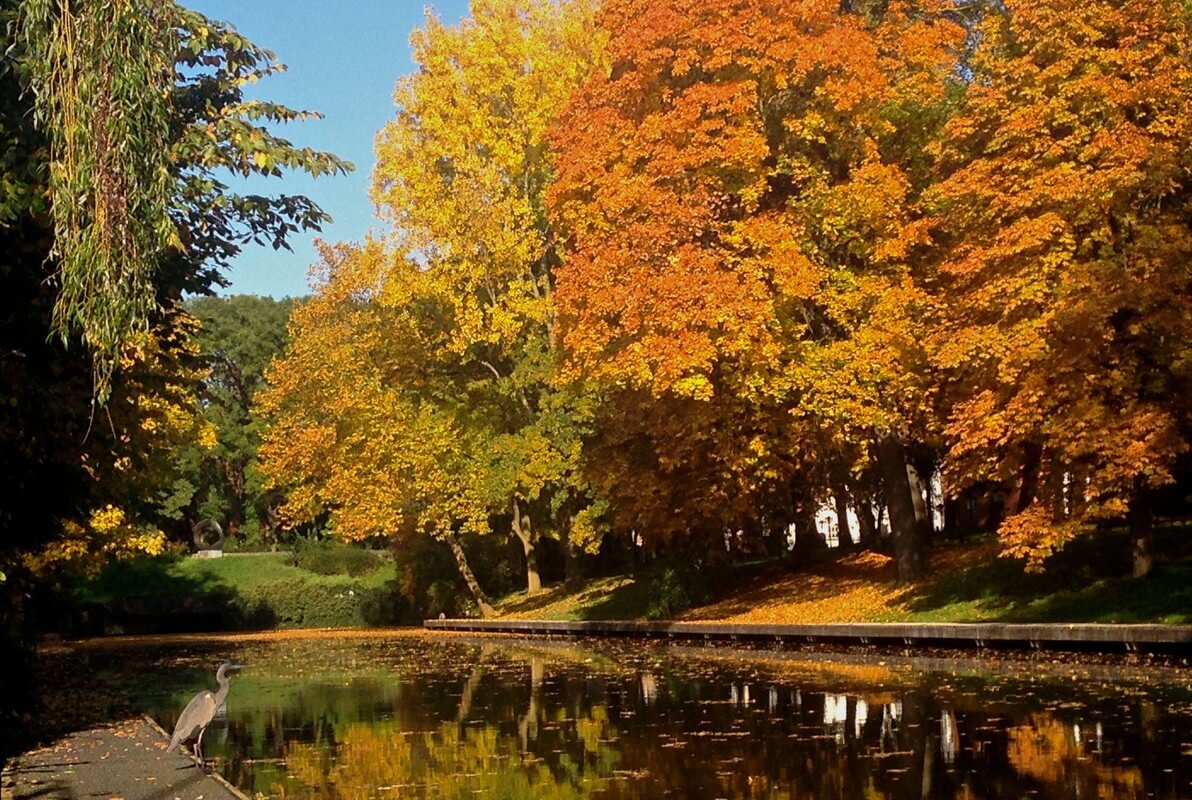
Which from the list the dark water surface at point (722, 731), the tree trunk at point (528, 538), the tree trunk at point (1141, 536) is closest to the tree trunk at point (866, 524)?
the tree trunk at point (528, 538)

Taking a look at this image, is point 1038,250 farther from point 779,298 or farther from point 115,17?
point 115,17

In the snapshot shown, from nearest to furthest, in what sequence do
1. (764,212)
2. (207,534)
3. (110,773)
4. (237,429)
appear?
(110,773) < (764,212) < (207,534) < (237,429)

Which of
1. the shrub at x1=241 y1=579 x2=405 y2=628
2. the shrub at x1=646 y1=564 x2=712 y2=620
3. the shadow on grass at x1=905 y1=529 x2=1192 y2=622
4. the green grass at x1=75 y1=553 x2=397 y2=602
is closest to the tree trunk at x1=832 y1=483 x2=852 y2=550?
the shrub at x1=646 y1=564 x2=712 y2=620

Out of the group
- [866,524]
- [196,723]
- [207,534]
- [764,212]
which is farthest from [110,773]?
[207,534]

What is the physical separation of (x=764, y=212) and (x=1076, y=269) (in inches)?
378

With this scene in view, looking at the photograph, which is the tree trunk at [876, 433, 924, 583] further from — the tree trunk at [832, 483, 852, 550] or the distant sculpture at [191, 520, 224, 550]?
the distant sculpture at [191, 520, 224, 550]

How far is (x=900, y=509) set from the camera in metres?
33.1

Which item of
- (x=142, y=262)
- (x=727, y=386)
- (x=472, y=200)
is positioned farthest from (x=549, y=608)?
(x=142, y=262)

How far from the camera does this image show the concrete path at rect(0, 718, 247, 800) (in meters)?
12.5

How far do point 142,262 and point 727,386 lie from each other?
21986 mm

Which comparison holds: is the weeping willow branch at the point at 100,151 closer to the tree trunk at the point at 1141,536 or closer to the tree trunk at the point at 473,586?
the tree trunk at the point at 1141,536

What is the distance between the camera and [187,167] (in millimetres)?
14102

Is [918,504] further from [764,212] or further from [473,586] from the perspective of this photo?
[473,586]

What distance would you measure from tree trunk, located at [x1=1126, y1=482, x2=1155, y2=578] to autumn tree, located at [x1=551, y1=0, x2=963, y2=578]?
16.3 ft
